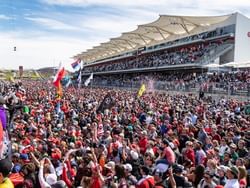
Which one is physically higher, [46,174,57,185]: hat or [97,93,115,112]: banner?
[97,93,115,112]: banner

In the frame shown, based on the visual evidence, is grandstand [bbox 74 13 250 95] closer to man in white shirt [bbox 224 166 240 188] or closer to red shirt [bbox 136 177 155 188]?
red shirt [bbox 136 177 155 188]

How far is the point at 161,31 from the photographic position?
66750 mm

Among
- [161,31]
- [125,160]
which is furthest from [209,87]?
[161,31]

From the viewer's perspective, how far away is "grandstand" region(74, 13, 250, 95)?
44.6 metres

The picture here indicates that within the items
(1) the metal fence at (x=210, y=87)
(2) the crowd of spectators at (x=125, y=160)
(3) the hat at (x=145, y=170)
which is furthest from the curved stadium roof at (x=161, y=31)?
(3) the hat at (x=145, y=170)

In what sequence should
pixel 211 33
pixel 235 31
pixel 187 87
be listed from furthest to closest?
pixel 211 33 → pixel 235 31 → pixel 187 87

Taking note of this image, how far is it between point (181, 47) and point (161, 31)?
10682 mm

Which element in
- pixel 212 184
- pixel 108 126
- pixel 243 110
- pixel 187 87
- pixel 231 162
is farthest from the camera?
pixel 187 87

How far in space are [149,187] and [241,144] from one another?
356cm

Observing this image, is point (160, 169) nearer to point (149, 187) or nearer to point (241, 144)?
point (149, 187)

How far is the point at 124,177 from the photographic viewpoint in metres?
7.04

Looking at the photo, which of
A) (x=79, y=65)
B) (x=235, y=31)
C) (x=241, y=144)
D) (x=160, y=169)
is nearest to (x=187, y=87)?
(x=79, y=65)

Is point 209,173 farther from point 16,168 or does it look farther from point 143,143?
point 143,143

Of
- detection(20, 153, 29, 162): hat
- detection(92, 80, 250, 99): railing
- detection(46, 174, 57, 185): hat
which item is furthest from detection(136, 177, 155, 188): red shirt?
detection(92, 80, 250, 99): railing
